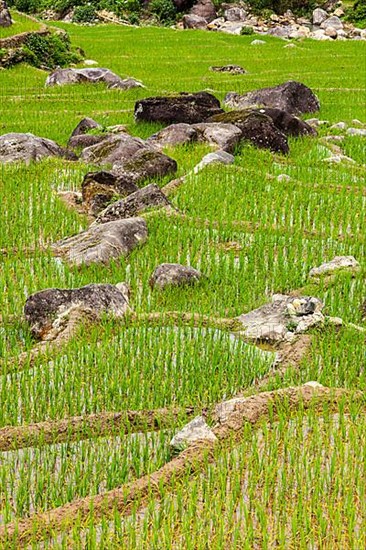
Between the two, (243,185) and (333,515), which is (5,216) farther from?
(333,515)

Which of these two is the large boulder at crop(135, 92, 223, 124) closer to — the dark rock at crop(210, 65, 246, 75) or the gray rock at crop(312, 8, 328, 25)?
the dark rock at crop(210, 65, 246, 75)

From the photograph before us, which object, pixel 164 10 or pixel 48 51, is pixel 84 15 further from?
pixel 48 51

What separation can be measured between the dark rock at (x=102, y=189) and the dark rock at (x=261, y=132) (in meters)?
3.65

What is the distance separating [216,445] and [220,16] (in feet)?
146

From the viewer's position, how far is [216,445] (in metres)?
4.59

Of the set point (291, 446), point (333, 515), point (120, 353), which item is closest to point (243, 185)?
point (120, 353)

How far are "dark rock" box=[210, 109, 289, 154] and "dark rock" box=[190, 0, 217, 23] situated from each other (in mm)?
32576

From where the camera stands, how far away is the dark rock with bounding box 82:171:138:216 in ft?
35.0

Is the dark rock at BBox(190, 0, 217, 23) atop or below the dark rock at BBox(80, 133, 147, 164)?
atop

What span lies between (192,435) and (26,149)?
9.33m

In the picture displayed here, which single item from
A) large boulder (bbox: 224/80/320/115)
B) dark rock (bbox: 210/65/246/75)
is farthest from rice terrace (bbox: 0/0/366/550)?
dark rock (bbox: 210/65/246/75)

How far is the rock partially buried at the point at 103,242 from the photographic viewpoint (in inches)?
331

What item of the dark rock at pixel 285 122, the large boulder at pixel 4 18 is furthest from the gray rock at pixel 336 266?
the large boulder at pixel 4 18

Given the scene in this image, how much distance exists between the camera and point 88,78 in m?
23.0
